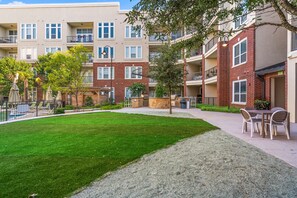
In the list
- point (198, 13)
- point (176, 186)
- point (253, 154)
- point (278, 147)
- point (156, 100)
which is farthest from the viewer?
point (156, 100)

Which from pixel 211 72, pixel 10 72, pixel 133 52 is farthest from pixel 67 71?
pixel 211 72

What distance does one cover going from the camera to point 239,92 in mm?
18859

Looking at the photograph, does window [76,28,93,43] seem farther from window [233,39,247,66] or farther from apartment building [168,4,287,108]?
window [233,39,247,66]

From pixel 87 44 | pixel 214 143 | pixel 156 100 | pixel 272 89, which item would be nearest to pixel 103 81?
pixel 87 44

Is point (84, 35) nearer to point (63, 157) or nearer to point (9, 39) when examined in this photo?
point (9, 39)

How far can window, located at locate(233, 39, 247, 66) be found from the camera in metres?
17.5

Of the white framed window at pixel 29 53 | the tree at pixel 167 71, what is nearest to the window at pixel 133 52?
the white framed window at pixel 29 53

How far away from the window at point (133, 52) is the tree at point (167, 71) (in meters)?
17.8

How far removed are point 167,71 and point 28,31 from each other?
2852 centimetres

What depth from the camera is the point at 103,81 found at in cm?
3375

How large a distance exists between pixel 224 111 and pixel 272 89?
408 centimetres

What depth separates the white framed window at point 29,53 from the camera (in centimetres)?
3419

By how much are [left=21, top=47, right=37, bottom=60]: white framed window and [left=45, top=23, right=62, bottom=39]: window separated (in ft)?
9.97

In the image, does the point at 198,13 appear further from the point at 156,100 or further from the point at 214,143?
the point at 156,100
